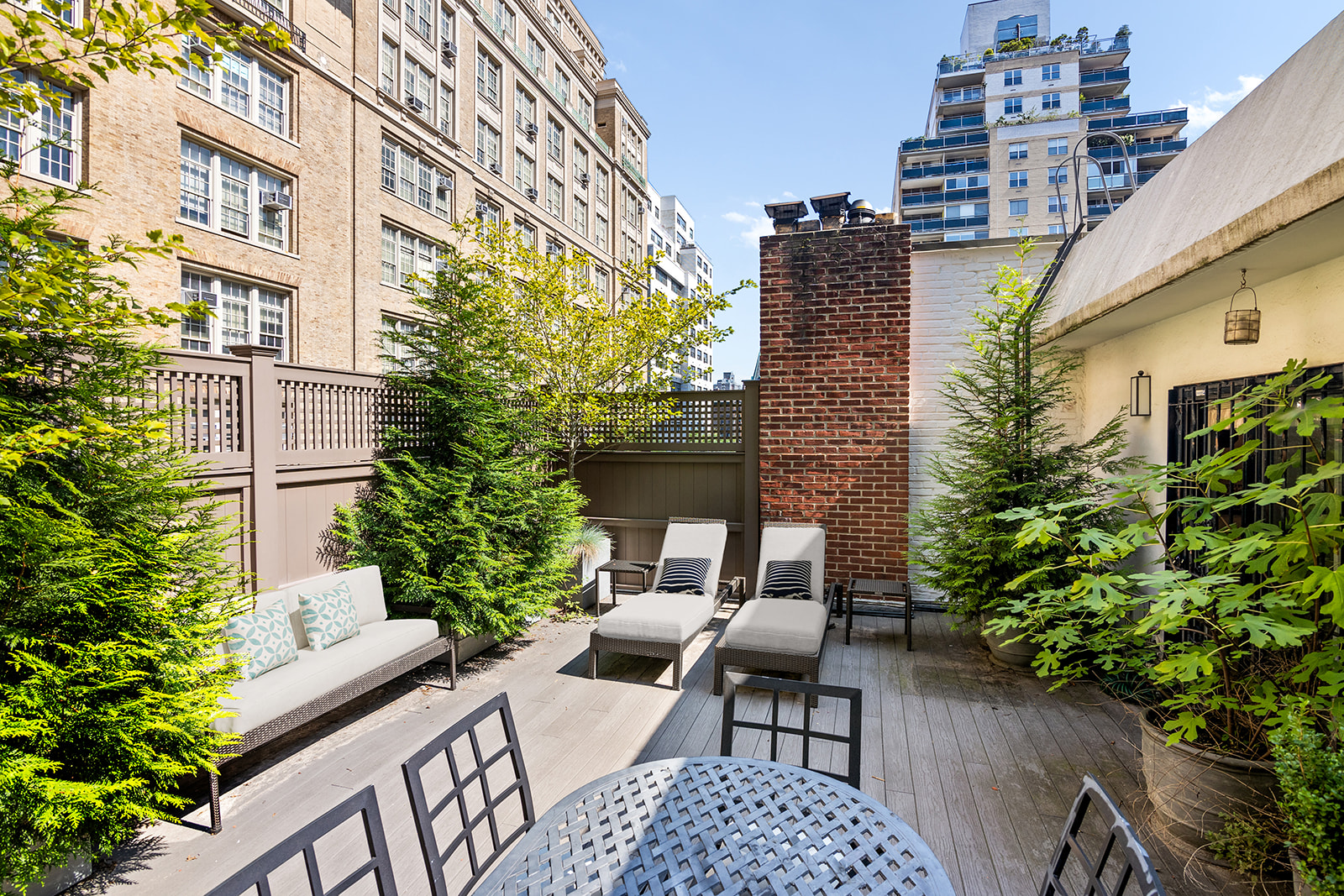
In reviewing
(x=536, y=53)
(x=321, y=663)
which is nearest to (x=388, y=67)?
A: (x=536, y=53)

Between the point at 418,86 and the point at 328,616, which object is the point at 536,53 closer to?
the point at 418,86

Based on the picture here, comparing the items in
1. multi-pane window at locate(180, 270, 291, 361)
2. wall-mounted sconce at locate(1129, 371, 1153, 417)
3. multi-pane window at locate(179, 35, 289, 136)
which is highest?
multi-pane window at locate(179, 35, 289, 136)

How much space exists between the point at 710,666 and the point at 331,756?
2656 mm

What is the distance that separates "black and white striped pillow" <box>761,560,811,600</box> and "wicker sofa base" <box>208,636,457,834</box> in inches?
105

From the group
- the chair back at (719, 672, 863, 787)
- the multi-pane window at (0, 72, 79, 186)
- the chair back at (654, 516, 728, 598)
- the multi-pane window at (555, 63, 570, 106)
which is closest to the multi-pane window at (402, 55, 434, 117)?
the multi-pane window at (0, 72, 79, 186)

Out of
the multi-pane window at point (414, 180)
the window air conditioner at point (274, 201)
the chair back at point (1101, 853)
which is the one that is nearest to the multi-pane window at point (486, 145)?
the multi-pane window at point (414, 180)

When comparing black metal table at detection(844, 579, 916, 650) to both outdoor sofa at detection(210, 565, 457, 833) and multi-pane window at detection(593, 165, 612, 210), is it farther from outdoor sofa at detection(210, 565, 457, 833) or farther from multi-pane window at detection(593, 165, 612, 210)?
multi-pane window at detection(593, 165, 612, 210)

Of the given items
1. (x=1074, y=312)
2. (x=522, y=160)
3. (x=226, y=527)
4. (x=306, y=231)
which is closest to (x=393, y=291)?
(x=306, y=231)

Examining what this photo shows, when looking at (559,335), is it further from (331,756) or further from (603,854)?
(603,854)

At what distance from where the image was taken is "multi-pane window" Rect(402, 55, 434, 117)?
15.7 meters

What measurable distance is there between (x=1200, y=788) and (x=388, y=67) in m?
19.5

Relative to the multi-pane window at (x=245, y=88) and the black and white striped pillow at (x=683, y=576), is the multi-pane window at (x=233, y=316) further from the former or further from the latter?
the black and white striped pillow at (x=683, y=576)

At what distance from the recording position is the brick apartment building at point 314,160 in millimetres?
9734

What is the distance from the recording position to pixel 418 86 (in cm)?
1628
